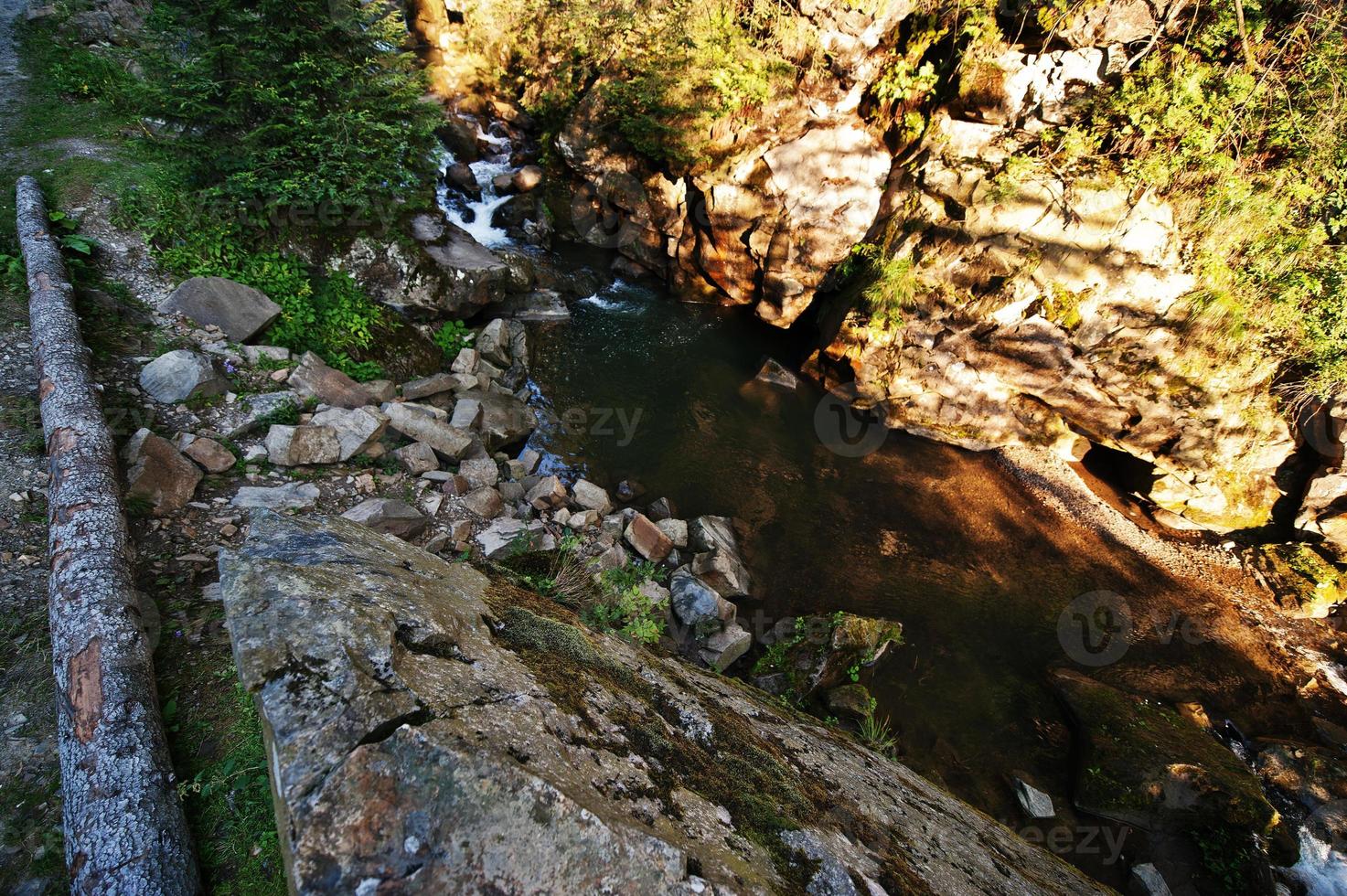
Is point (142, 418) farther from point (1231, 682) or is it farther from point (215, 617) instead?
point (1231, 682)

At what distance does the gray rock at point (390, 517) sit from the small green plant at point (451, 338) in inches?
158

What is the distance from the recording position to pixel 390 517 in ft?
17.3

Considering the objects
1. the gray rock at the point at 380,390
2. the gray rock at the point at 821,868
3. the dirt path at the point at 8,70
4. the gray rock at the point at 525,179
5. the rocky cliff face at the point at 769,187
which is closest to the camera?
the gray rock at the point at 821,868

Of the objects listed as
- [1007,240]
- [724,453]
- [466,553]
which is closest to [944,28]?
[1007,240]

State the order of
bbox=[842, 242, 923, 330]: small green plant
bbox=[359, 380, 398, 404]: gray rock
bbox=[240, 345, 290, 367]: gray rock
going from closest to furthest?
bbox=[240, 345, 290, 367]: gray rock, bbox=[359, 380, 398, 404]: gray rock, bbox=[842, 242, 923, 330]: small green plant

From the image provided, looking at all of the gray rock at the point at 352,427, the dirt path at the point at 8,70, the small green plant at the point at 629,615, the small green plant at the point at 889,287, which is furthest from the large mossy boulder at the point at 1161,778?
the dirt path at the point at 8,70

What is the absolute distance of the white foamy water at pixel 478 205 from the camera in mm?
12914

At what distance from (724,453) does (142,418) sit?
24.9ft

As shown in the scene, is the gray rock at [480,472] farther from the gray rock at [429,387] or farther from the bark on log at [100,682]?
the bark on log at [100,682]

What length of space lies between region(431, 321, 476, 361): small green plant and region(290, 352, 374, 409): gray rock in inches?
86.8

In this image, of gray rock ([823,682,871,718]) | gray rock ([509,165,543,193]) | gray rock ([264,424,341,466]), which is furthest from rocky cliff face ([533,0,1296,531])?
gray rock ([264,424,341,466])

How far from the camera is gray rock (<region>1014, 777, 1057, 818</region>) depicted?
225 inches

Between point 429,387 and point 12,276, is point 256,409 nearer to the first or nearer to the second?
point 429,387

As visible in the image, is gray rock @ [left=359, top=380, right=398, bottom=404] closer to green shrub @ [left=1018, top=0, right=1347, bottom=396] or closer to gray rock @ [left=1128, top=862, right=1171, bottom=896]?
gray rock @ [left=1128, top=862, right=1171, bottom=896]
